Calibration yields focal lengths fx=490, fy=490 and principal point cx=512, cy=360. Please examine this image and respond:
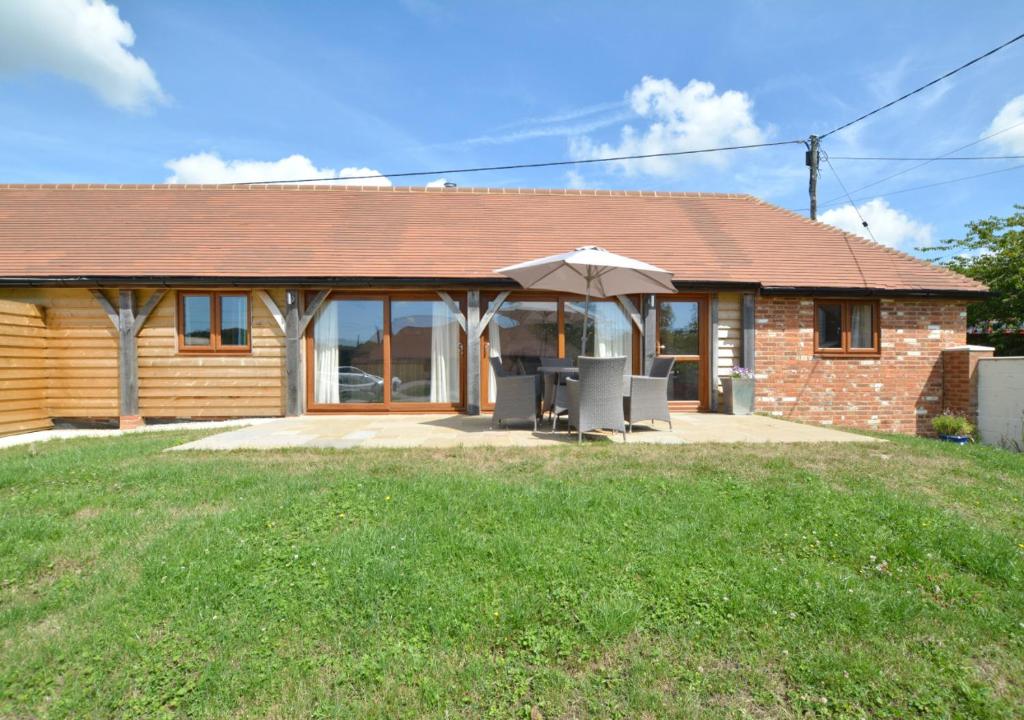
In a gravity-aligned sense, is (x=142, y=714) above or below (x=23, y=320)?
below

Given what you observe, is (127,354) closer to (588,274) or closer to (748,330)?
(588,274)

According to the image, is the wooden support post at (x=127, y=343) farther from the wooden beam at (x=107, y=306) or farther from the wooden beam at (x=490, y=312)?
the wooden beam at (x=490, y=312)

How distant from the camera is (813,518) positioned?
11.4ft

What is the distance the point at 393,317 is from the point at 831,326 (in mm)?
8485

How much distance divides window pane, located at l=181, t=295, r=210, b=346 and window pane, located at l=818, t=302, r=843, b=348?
11.6m

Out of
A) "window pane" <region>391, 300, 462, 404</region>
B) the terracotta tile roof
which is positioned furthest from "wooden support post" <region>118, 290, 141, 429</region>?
"window pane" <region>391, 300, 462, 404</region>

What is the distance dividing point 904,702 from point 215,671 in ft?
9.72

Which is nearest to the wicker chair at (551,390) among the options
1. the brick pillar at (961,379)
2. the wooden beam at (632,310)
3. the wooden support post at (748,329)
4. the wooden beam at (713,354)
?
the wooden beam at (632,310)

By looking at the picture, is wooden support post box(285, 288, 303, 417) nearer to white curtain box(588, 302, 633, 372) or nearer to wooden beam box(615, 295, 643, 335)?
white curtain box(588, 302, 633, 372)

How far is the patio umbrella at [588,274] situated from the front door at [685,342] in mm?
2289

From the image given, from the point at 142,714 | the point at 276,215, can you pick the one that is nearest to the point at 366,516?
the point at 142,714

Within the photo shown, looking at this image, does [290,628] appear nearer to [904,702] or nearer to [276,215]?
[904,702]

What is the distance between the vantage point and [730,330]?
9391 mm

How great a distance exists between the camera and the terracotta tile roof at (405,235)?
29.1 feet
